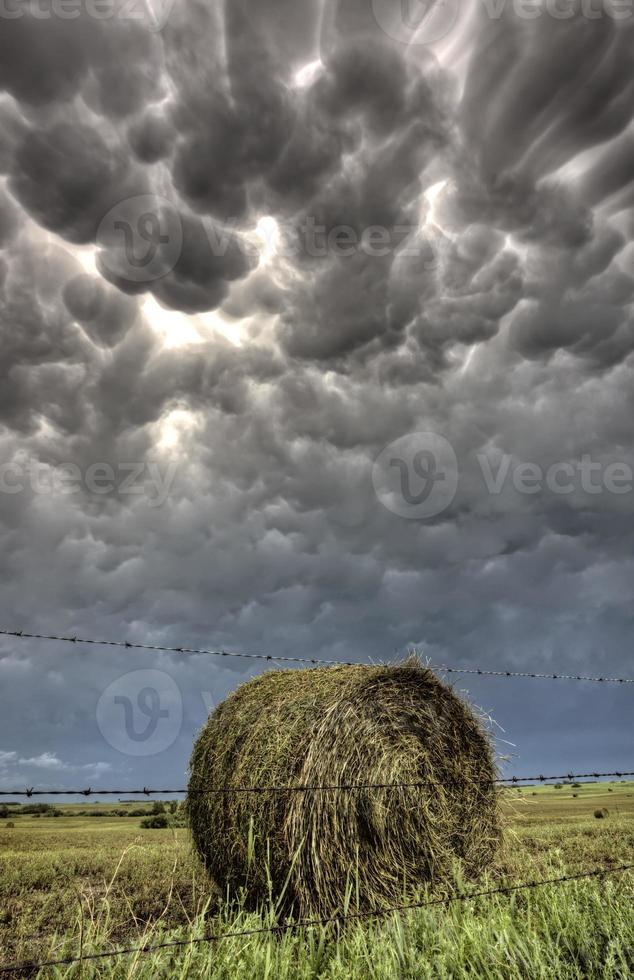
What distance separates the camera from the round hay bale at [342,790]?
604cm

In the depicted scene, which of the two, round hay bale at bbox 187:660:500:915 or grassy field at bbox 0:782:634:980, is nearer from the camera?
grassy field at bbox 0:782:634:980

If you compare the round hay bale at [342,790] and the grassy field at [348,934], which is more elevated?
the round hay bale at [342,790]

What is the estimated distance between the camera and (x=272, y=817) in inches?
238

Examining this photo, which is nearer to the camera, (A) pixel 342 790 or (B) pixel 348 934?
(B) pixel 348 934

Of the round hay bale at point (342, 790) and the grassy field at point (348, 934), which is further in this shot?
the round hay bale at point (342, 790)

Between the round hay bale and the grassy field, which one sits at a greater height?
the round hay bale

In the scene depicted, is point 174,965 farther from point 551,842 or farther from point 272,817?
point 551,842

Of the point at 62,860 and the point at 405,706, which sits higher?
the point at 405,706

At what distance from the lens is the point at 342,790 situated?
248 inches

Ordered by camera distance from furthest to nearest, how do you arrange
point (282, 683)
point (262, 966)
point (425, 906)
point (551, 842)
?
point (551, 842) → point (282, 683) → point (425, 906) → point (262, 966)

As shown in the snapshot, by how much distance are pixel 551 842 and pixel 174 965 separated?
8716 millimetres

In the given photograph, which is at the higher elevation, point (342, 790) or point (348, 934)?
point (342, 790)

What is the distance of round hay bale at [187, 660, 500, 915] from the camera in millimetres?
6039

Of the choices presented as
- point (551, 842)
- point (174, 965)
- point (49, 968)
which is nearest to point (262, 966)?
point (174, 965)
